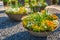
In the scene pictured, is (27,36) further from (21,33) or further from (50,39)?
(50,39)

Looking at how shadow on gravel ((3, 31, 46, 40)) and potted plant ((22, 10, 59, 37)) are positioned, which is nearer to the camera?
potted plant ((22, 10, 59, 37))

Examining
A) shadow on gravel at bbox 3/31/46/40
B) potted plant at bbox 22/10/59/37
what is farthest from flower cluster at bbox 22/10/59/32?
shadow on gravel at bbox 3/31/46/40

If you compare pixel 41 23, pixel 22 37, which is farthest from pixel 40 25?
pixel 22 37

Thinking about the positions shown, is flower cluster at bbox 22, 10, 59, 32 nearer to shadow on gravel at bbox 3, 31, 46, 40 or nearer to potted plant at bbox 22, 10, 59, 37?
potted plant at bbox 22, 10, 59, 37

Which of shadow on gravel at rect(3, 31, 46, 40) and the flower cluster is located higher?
the flower cluster

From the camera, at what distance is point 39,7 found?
25.8ft

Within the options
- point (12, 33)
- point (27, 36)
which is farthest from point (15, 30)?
point (27, 36)

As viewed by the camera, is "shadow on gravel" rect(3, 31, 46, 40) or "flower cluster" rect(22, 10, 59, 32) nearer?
"flower cluster" rect(22, 10, 59, 32)

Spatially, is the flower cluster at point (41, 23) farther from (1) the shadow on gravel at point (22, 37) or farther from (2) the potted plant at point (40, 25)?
(1) the shadow on gravel at point (22, 37)

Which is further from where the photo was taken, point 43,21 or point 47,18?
point 47,18

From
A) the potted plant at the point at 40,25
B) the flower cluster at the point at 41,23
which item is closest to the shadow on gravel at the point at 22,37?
the potted plant at the point at 40,25

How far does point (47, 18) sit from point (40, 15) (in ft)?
0.71

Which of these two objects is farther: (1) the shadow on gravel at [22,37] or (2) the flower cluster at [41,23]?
(1) the shadow on gravel at [22,37]

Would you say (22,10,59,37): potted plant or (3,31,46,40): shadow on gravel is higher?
(22,10,59,37): potted plant
